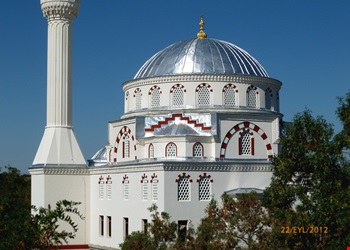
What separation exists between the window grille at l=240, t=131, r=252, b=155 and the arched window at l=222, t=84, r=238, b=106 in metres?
1.99

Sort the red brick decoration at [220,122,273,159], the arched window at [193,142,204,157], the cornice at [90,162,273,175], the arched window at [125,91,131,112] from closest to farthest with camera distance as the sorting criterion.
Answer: the cornice at [90,162,273,175] → the arched window at [193,142,204,157] → the red brick decoration at [220,122,273,159] → the arched window at [125,91,131,112]

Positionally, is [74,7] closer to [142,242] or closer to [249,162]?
[249,162]

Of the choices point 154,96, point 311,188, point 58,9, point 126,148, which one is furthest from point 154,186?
point 58,9

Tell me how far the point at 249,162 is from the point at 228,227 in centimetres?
485

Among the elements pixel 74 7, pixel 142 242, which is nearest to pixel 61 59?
pixel 74 7

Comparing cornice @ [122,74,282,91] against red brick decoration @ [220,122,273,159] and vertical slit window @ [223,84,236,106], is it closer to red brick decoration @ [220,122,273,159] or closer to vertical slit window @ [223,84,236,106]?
vertical slit window @ [223,84,236,106]

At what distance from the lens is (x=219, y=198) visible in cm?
2519

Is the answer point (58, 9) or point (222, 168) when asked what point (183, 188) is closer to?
point (222, 168)

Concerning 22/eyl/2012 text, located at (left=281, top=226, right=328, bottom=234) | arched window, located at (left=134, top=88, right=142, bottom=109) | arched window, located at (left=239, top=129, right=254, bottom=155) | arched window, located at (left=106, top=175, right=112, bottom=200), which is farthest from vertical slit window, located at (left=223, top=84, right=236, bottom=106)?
22/eyl/2012 text, located at (left=281, top=226, right=328, bottom=234)

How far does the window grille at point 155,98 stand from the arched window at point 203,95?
1.84 metres

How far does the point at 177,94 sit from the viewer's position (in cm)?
2820

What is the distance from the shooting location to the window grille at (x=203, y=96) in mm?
27938

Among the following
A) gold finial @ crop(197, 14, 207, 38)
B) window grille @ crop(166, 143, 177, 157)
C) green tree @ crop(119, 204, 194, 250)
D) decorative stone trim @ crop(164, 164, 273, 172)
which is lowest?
green tree @ crop(119, 204, 194, 250)

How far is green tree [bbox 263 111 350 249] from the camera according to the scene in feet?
54.2
